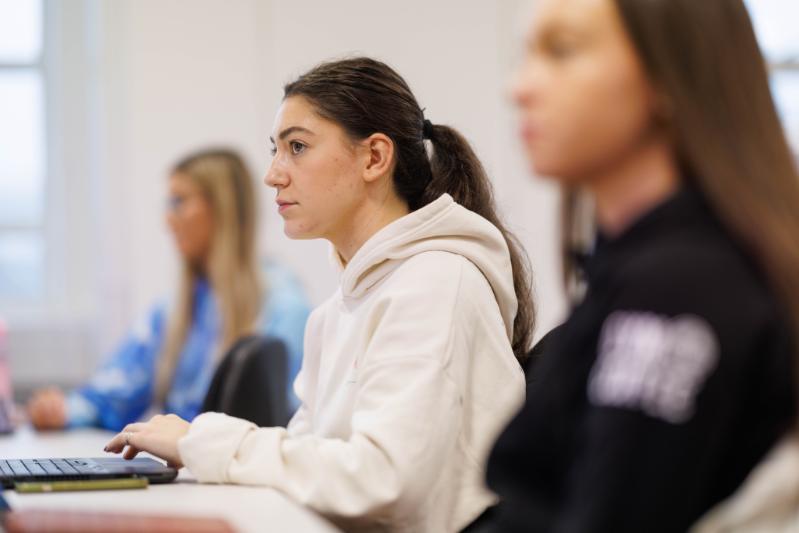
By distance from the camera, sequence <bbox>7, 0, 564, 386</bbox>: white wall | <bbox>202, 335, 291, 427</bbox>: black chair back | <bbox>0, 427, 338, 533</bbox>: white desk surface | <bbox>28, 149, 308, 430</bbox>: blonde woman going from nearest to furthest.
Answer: <bbox>0, 427, 338, 533</bbox>: white desk surface, <bbox>202, 335, 291, 427</bbox>: black chair back, <bbox>28, 149, 308, 430</bbox>: blonde woman, <bbox>7, 0, 564, 386</bbox>: white wall

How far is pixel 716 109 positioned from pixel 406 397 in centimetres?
64

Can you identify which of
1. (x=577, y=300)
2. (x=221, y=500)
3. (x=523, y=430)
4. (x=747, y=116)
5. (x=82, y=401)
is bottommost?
(x=82, y=401)

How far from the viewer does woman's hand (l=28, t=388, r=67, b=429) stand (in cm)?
292

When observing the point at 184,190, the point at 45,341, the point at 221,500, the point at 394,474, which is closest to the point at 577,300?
the point at 394,474

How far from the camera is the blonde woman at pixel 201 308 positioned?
336 cm

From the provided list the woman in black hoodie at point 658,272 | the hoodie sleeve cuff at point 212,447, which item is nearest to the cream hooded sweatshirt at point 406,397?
the hoodie sleeve cuff at point 212,447

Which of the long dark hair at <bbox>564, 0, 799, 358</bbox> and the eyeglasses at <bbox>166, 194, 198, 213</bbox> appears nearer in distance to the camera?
the long dark hair at <bbox>564, 0, 799, 358</bbox>

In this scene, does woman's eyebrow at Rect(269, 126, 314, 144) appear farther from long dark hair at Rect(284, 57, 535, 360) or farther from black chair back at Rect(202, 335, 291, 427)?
black chair back at Rect(202, 335, 291, 427)

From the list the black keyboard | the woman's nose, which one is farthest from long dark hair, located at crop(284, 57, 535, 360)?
the black keyboard

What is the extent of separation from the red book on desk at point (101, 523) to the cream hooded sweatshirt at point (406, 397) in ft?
0.91

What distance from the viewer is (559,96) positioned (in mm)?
992

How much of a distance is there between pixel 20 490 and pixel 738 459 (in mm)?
952

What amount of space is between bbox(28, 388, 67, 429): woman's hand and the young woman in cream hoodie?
1.21 m

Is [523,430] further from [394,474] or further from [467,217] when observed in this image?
[467,217]
